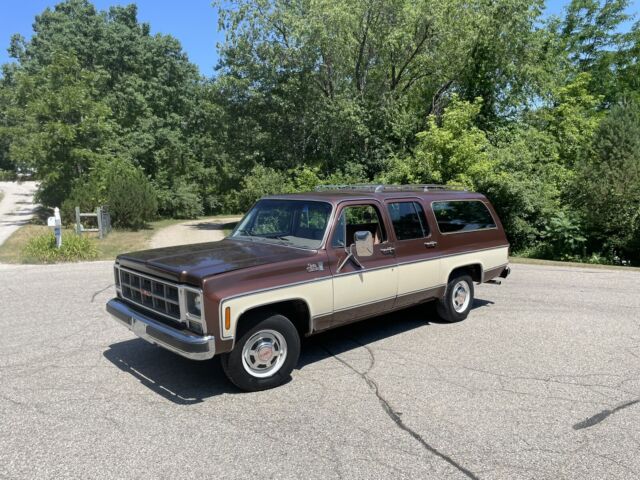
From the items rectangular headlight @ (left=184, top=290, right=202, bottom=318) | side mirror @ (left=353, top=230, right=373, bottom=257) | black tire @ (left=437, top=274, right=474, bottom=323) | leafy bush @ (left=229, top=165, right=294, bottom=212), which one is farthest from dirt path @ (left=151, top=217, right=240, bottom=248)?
rectangular headlight @ (left=184, top=290, right=202, bottom=318)

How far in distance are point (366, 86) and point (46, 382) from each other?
2013cm

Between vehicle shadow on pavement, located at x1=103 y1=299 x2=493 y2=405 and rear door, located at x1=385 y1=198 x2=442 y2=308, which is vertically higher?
rear door, located at x1=385 y1=198 x2=442 y2=308

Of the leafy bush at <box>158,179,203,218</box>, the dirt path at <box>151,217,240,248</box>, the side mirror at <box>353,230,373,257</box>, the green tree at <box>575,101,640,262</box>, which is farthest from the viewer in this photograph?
the leafy bush at <box>158,179,203,218</box>

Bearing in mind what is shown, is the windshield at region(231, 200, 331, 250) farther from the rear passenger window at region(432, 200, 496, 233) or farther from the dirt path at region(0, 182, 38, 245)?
the dirt path at region(0, 182, 38, 245)

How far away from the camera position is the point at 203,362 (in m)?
5.33

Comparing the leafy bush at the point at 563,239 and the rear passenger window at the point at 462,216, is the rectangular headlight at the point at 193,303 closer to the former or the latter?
the rear passenger window at the point at 462,216

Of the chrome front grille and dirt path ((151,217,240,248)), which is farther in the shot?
dirt path ((151,217,240,248))

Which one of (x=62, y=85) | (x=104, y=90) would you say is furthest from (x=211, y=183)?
(x=62, y=85)

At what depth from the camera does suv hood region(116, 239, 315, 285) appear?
14.3 ft

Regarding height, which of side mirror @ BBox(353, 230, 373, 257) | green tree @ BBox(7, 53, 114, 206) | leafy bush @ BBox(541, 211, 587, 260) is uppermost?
green tree @ BBox(7, 53, 114, 206)

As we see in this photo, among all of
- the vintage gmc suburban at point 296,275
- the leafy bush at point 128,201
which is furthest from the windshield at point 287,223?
the leafy bush at point 128,201

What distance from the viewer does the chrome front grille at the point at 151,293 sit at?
4449 mm

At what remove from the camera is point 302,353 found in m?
5.68

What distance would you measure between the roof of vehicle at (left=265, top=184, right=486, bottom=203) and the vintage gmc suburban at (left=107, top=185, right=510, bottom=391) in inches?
0.9
